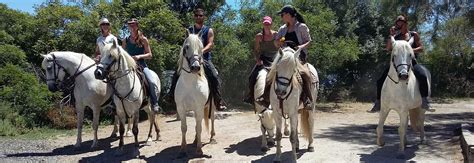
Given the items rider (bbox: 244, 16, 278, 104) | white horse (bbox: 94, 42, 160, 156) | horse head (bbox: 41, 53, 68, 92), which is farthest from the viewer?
horse head (bbox: 41, 53, 68, 92)

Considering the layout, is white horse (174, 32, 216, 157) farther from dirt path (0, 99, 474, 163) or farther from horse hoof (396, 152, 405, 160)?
horse hoof (396, 152, 405, 160)

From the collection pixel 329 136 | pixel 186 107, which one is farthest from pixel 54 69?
pixel 329 136

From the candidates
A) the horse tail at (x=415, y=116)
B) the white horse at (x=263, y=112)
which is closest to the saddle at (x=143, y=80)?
the white horse at (x=263, y=112)

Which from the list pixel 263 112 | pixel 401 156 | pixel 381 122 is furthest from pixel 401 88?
pixel 263 112

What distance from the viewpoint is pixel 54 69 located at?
9.45 metres

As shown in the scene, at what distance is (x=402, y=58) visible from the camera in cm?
753

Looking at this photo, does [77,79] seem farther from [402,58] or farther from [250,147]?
[402,58]

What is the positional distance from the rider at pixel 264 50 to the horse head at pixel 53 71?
12.5ft

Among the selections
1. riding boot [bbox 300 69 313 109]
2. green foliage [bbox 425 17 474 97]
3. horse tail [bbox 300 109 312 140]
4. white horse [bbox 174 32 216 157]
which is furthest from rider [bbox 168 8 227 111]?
green foliage [bbox 425 17 474 97]

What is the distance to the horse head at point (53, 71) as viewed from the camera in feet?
30.8

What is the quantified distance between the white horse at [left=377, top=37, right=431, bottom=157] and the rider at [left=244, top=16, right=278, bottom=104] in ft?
6.96

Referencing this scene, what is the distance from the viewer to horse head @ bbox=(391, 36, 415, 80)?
→ 24.3ft

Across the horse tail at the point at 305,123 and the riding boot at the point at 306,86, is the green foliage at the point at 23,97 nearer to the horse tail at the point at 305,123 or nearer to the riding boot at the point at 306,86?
the horse tail at the point at 305,123

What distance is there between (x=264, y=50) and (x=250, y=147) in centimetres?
190
